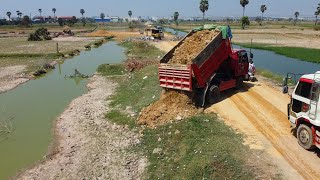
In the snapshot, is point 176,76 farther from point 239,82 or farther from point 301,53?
point 301,53

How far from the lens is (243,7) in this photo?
130 meters

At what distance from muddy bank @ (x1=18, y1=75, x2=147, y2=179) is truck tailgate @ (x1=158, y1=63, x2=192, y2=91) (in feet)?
10.8

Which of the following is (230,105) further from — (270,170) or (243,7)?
(243,7)

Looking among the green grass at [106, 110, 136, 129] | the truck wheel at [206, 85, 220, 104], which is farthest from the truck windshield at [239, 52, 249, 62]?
the green grass at [106, 110, 136, 129]

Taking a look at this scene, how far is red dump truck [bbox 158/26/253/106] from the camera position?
705 inches

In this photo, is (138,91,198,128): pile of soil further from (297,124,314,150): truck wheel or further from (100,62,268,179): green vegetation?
(297,124,314,150): truck wheel

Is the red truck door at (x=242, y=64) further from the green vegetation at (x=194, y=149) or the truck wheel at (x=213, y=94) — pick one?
the green vegetation at (x=194, y=149)

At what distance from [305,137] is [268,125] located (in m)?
2.79

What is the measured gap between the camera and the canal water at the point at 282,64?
1453 inches

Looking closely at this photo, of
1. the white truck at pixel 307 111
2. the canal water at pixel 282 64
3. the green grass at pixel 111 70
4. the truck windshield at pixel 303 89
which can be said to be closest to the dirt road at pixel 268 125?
the white truck at pixel 307 111

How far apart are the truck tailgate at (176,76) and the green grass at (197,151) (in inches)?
72.8

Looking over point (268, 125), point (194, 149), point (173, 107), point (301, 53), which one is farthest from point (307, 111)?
point (301, 53)

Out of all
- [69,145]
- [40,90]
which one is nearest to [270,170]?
[69,145]

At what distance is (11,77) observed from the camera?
3609 centimetres
